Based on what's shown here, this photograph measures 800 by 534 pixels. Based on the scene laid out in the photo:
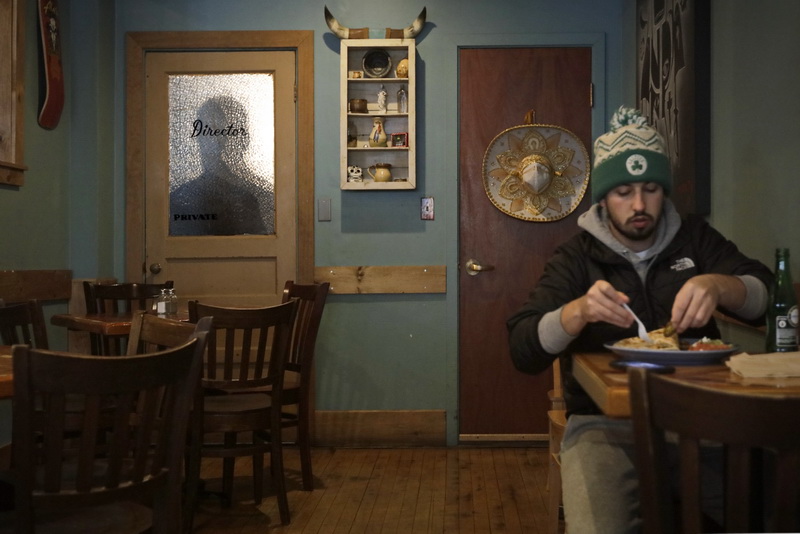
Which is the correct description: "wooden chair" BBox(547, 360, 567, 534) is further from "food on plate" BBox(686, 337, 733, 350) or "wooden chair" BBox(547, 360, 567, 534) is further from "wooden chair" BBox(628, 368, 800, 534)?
"wooden chair" BBox(628, 368, 800, 534)

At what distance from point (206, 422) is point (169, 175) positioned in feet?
6.14

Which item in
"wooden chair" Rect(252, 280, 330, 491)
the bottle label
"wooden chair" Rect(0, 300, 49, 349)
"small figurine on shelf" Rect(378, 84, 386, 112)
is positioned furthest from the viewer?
"small figurine on shelf" Rect(378, 84, 386, 112)

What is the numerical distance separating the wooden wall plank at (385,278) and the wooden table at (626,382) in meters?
2.62

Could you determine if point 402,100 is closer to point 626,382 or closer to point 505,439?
point 505,439

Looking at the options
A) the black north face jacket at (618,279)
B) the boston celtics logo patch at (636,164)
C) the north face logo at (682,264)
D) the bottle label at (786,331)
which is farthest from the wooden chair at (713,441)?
the boston celtics logo patch at (636,164)

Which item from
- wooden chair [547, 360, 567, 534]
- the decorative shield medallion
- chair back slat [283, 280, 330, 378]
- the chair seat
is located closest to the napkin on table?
wooden chair [547, 360, 567, 534]

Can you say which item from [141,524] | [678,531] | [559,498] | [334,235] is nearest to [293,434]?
[334,235]

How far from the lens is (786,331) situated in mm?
1814

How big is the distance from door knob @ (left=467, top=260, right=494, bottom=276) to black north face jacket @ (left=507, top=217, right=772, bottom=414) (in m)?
2.11

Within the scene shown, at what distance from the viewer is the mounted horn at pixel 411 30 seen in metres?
4.21

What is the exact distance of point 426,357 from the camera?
440 cm

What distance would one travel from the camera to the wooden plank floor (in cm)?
309

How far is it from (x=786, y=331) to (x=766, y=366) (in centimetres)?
34

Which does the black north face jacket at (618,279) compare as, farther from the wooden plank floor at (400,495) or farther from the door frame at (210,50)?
the door frame at (210,50)
